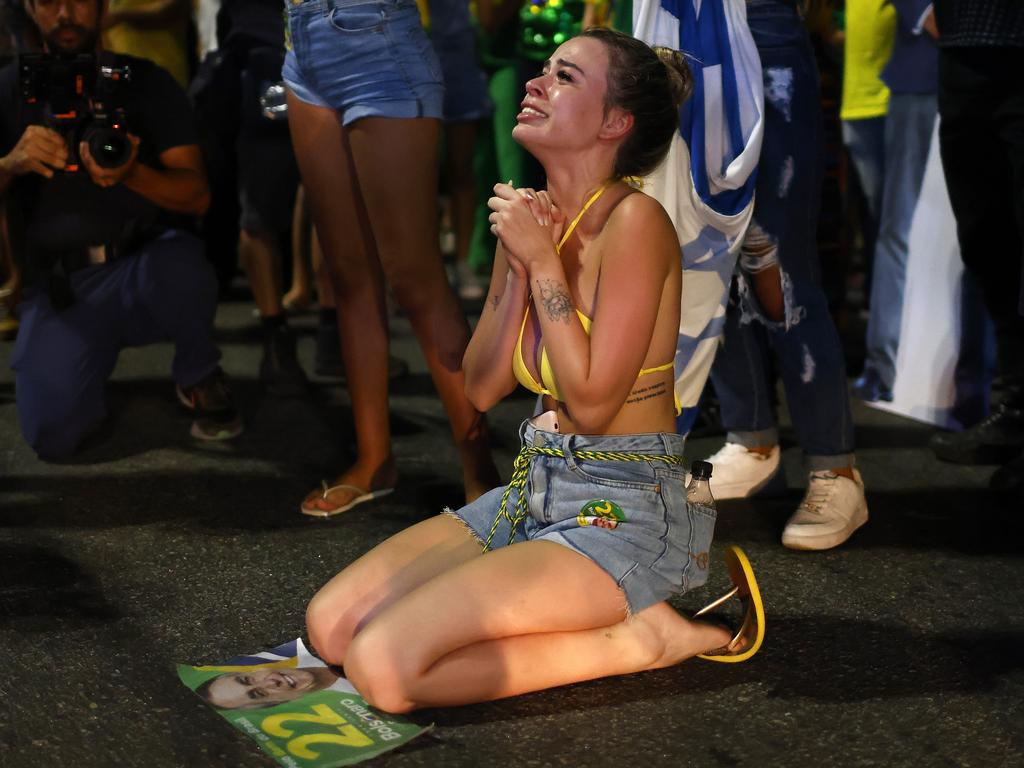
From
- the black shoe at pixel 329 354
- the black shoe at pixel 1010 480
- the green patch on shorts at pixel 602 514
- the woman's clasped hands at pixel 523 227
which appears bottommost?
the black shoe at pixel 329 354

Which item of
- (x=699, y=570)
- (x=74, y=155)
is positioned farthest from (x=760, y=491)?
(x=74, y=155)

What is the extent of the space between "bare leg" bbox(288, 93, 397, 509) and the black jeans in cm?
151

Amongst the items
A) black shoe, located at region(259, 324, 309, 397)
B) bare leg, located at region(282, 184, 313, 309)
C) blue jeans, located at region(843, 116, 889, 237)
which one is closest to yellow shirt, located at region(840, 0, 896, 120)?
blue jeans, located at region(843, 116, 889, 237)

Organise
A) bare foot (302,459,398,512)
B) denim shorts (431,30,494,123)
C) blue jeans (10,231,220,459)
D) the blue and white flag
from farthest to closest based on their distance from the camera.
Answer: denim shorts (431,30,494,123) → blue jeans (10,231,220,459) → bare foot (302,459,398,512) → the blue and white flag

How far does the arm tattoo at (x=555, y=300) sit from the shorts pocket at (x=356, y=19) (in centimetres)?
97

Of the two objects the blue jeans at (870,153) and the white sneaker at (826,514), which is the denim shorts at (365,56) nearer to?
the white sneaker at (826,514)

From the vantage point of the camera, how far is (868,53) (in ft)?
14.9

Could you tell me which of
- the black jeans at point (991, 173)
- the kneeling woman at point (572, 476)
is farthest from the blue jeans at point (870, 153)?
the kneeling woman at point (572, 476)

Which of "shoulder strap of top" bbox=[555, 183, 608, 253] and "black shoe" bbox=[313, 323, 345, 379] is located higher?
"shoulder strap of top" bbox=[555, 183, 608, 253]

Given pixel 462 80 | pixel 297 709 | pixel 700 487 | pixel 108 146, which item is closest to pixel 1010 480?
pixel 700 487

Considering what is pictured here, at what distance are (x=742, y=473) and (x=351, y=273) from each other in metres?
1.07

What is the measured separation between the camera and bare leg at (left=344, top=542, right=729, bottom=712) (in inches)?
77.9

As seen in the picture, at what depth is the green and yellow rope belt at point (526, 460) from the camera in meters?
2.16

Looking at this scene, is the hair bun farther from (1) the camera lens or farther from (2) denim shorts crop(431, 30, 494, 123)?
(2) denim shorts crop(431, 30, 494, 123)
